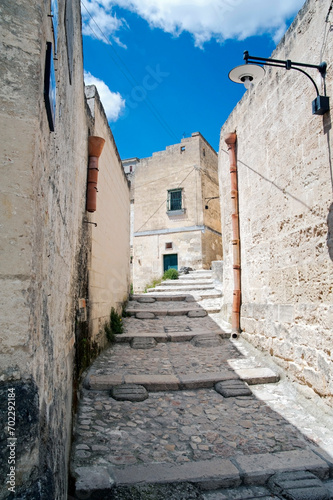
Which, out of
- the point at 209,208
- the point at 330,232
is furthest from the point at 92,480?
the point at 209,208

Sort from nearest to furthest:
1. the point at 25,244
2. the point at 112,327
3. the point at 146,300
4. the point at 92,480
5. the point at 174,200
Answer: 1. the point at 25,244
2. the point at 92,480
3. the point at 112,327
4. the point at 146,300
5. the point at 174,200

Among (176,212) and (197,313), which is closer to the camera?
(197,313)

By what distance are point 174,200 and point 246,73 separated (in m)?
12.9

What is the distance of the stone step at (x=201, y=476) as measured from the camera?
236cm

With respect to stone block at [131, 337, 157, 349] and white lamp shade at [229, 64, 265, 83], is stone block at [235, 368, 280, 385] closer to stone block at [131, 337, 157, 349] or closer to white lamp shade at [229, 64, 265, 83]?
stone block at [131, 337, 157, 349]

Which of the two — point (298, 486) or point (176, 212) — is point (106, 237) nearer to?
point (298, 486)

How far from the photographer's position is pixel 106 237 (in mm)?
5691

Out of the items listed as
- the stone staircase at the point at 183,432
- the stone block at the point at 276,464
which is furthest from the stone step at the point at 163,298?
the stone block at the point at 276,464

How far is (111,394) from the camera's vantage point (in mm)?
3771

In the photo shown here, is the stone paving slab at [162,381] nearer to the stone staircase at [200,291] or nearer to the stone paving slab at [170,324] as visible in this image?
the stone paving slab at [170,324]

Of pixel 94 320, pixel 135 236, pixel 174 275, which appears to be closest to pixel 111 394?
pixel 94 320

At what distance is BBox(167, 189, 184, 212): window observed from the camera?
1687cm

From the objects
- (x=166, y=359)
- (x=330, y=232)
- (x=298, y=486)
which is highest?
(x=330, y=232)

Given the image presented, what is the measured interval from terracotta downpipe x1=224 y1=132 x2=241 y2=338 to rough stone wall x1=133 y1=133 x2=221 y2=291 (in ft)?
32.5
